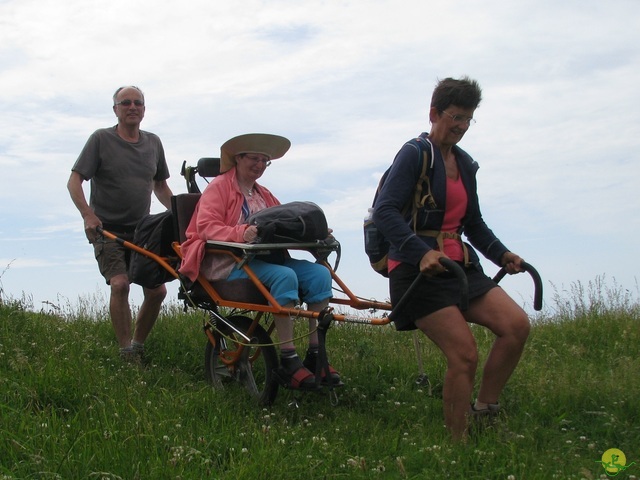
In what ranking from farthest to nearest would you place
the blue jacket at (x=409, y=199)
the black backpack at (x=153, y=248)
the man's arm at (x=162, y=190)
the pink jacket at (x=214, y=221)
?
1. the man's arm at (x=162, y=190)
2. the black backpack at (x=153, y=248)
3. the pink jacket at (x=214, y=221)
4. the blue jacket at (x=409, y=199)

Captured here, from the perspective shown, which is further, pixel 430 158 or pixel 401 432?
pixel 401 432

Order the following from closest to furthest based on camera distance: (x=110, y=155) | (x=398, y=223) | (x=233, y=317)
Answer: (x=398, y=223) < (x=233, y=317) < (x=110, y=155)

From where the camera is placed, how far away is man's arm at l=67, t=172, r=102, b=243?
7.62 meters

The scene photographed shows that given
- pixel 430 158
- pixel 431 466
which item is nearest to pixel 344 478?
pixel 431 466

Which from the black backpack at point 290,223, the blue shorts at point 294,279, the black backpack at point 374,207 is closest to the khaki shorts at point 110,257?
the blue shorts at point 294,279

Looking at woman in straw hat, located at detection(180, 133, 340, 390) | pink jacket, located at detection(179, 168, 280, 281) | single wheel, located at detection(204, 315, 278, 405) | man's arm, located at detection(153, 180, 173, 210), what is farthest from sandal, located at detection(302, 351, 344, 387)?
man's arm, located at detection(153, 180, 173, 210)

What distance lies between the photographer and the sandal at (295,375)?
6141mm

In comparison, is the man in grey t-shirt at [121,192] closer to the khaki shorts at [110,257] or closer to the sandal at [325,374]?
the khaki shorts at [110,257]

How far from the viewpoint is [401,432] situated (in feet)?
19.2

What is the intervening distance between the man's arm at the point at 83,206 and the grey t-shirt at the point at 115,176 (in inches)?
4.3

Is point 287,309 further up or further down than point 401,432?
further up

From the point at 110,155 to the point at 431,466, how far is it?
4549 mm

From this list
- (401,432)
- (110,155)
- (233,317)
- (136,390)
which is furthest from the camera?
(110,155)

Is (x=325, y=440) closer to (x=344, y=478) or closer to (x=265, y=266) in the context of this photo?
(x=344, y=478)
